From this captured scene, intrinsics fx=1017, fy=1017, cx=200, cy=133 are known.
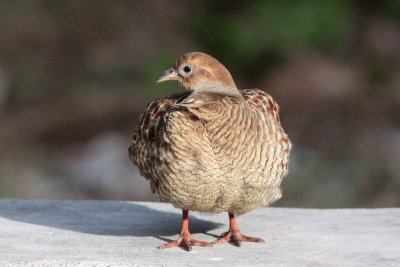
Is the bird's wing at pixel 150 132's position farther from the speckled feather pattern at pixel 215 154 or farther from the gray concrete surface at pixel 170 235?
the gray concrete surface at pixel 170 235

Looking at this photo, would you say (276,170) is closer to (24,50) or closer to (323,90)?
(323,90)

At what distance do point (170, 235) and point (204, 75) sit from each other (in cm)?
102

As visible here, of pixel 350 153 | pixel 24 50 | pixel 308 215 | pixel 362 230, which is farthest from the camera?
pixel 24 50

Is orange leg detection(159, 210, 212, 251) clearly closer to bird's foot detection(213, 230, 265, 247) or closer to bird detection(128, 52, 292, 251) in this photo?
bird detection(128, 52, 292, 251)

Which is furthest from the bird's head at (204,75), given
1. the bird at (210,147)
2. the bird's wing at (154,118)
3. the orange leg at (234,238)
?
the orange leg at (234,238)

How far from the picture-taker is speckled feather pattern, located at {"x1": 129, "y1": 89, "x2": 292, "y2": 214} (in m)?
5.41

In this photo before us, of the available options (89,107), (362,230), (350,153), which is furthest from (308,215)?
(89,107)

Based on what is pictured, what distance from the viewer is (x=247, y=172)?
5.48 meters

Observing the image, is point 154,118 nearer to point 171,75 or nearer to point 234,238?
point 171,75

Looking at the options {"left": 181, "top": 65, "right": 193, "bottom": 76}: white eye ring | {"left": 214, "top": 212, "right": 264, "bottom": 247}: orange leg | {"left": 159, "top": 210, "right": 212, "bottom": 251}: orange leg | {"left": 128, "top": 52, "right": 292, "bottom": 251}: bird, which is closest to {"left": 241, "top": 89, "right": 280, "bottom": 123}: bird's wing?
{"left": 128, "top": 52, "right": 292, "bottom": 251}: bird

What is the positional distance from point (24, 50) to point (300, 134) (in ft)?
12.6

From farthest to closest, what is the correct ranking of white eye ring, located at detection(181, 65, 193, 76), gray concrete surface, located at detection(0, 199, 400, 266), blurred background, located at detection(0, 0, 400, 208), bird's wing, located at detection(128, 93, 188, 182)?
blurred background, located at detection(0, 0, 400, 208) → white eye ring, located at detection(181, 65, 193, 76) → bird's wing, located at detection(128, 93, 188, 182) → gray concrete surface, located at detection(0, 199, 400, 266)

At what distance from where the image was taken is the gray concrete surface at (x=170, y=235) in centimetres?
537

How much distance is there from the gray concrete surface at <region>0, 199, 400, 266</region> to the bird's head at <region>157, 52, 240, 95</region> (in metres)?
0.90
